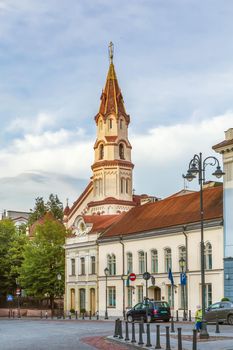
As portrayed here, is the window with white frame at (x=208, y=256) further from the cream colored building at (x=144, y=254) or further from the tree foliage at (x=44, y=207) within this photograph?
the tree foliage at (x=44, y=207)

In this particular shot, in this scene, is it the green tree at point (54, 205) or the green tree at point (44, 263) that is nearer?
the green tree at point (44, 263)

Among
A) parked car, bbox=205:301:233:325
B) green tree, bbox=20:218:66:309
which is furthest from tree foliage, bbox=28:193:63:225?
→ parked car, bbox=205:301:233:325

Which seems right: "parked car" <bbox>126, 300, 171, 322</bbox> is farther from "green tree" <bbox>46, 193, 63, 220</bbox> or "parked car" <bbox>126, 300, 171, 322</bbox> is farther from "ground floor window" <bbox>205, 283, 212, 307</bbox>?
"green tree" <bbox>46, 193, 63, 220</bbox>

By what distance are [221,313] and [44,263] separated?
4055 cm

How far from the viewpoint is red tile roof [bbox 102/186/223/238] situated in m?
58.8

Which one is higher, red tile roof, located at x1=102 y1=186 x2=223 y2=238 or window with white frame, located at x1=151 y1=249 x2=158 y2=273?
red tile roof, located at x1=102 y1=186 x2=223 y2=238

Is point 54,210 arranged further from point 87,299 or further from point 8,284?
point 87,299

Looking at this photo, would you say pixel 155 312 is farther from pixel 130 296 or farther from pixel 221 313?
pixel 130 296

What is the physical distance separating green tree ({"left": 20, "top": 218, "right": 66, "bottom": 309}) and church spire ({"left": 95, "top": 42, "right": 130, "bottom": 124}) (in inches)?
1032

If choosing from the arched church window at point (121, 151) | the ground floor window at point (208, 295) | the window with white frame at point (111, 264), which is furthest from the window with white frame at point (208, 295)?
the arched church window at point (121, 151)

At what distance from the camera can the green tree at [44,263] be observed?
77.5m

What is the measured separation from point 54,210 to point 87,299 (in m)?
51.9

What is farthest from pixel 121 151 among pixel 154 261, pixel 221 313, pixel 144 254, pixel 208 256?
→ pixel 221 313

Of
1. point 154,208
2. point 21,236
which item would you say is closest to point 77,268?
point 154,208
